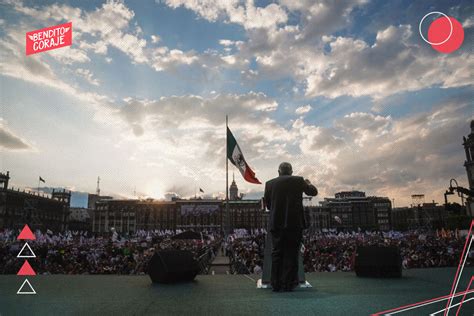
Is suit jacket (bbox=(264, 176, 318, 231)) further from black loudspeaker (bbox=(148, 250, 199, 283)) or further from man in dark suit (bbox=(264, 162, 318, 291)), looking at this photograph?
black loudspeaker (bbox=(148, 250, 199, 283))

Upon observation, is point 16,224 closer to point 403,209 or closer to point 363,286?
point 363,286

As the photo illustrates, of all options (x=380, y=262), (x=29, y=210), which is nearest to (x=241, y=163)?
(x=380, y=262)

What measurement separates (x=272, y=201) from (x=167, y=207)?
127 meters

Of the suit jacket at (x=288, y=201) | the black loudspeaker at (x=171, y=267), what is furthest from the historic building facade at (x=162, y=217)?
the suit jacket at (x=288, y=201)

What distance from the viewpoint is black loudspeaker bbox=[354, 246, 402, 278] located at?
6516 mm

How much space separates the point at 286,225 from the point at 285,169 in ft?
3.41

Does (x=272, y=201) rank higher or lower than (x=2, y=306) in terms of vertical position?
higher

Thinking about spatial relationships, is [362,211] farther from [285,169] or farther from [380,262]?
[285,169]

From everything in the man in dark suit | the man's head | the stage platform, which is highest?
the man's head

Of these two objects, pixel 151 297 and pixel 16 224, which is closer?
pixel 151 297

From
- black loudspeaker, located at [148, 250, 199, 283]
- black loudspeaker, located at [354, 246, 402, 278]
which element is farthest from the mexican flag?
black loudspeaker, located at [148, 250, 199, 283]

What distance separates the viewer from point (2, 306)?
3.86 metres

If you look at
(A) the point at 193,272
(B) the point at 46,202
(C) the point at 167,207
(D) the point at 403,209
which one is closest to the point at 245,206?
(C) the point at 167,207

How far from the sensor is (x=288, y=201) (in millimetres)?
5270
